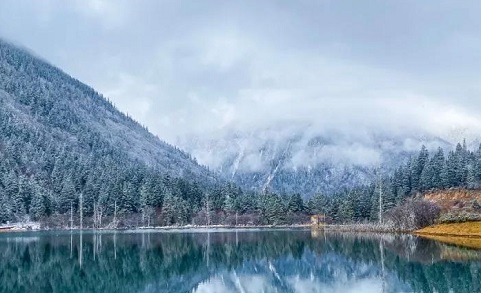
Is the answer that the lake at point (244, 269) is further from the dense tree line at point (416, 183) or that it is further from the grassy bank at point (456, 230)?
the dense tree line at point (416, 183)

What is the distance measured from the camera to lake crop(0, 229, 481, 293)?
44594 millimetres

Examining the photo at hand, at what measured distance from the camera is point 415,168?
152625 mm

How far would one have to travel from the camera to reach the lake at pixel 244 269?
44.6 meters

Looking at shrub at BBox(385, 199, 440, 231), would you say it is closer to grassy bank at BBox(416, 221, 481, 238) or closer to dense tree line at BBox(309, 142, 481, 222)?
grassy bank at BBox(416, 221, 481, 238)

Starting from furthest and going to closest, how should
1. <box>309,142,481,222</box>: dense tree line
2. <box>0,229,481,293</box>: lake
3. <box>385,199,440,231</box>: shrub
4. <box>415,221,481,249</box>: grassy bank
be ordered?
<box>309,142,481,222</box>: dense tree line, <box>385,199,440,231</box>: shrub, <box>415,221,481,249</box>: grassy bank, <box>0,229,481,293</box>: lake

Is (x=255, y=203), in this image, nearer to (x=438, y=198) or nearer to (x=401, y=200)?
(x=401, y=200)

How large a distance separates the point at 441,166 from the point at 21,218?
402 ft

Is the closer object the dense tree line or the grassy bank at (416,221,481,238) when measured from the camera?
the grassy bank at (416,221,481,238)

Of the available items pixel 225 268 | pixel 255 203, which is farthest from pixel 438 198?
pixel 225 268

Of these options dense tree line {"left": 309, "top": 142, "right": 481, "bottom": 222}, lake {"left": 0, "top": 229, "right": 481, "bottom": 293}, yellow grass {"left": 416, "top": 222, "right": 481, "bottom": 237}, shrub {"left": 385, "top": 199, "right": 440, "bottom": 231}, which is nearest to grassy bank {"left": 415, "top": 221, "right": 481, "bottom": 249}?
yellow grass {"left": 416, "top": 222, "right": 481, "bottom": 237}

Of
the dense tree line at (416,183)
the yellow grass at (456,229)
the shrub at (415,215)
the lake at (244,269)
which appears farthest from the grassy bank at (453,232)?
the dense tree line at (416,183)

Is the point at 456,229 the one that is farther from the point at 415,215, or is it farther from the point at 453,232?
the point at 415,215

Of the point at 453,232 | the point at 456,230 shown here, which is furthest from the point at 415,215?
the point at 456,230

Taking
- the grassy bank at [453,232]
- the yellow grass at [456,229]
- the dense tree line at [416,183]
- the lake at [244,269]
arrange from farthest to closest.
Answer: the dense tree line at [416,183] → the yellow grass at [456,229] → the grassy bank at [453,232] → the lake at [244,269]
